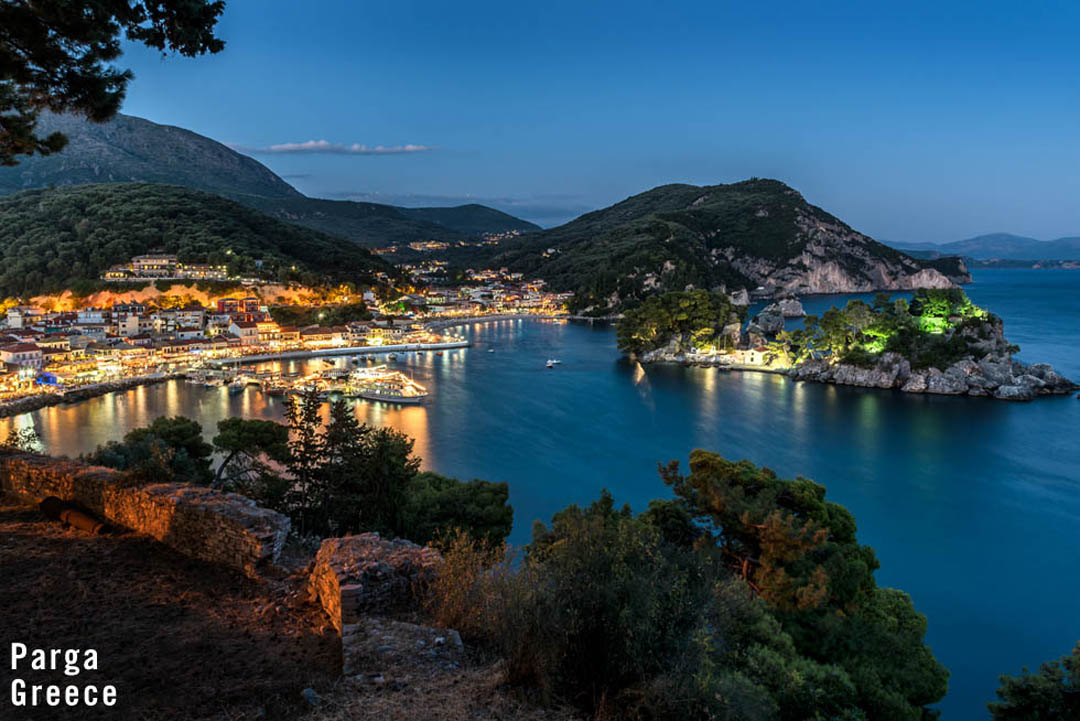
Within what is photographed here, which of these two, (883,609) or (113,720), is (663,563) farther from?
(883,609)

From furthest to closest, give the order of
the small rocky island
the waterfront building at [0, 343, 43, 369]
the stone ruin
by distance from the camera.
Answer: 1. the waterfront building at [0, 343, 43, 369]
2. the small rocky island
3. the stone ruin

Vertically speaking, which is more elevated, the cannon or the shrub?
the cannon

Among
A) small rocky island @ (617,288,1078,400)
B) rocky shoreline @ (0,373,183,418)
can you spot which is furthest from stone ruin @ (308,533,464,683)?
small rocky island @ (617,288,1078,400)

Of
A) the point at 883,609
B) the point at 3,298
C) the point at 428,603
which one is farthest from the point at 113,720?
the point at 3,298

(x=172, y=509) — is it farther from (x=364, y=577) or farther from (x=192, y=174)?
(x=192, y=174)

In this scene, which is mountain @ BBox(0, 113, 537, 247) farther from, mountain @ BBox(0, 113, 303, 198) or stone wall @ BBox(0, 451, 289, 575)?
stone wall @ BBox(0, 451, 289, 575)
